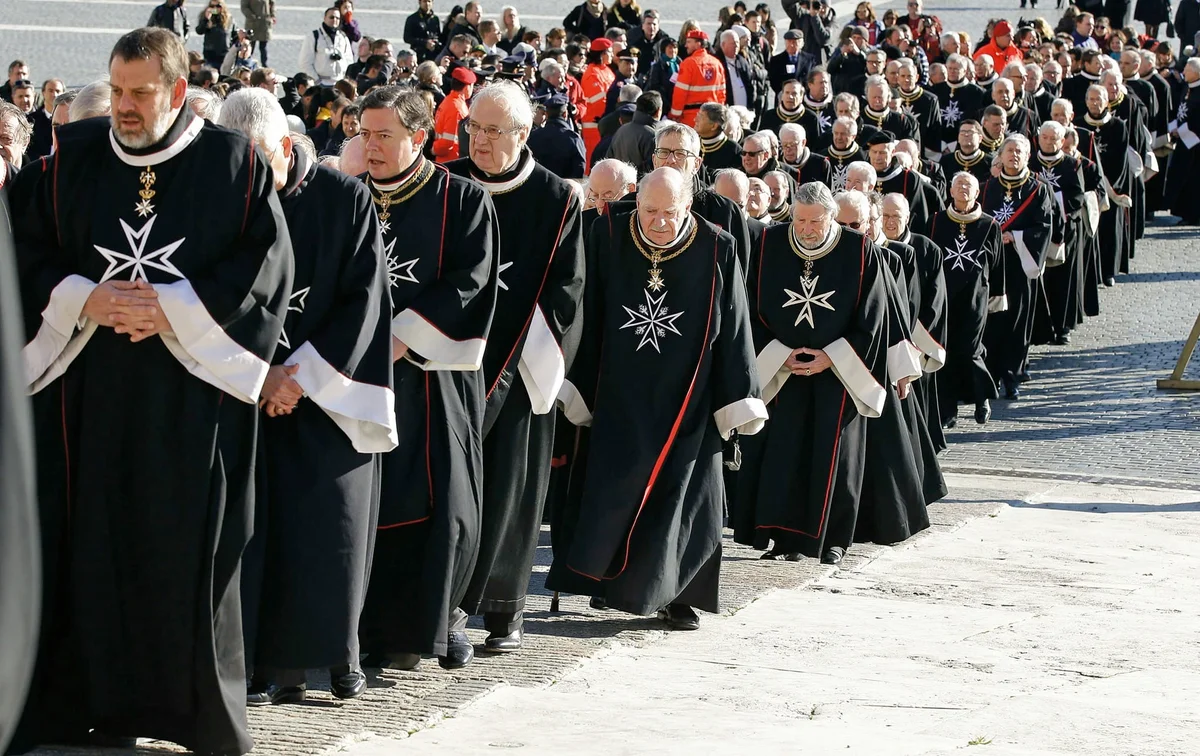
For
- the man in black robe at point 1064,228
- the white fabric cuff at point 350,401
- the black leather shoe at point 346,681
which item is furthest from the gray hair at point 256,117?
the man in black robe at point 1064,228

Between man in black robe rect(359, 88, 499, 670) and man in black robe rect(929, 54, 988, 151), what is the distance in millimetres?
13104

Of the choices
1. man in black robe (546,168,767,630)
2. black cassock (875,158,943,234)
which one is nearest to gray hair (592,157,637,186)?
man in black robe (546,168,767,630)

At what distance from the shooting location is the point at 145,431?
4.99 metres

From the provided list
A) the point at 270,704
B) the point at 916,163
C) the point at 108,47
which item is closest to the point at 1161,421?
the point at 916,163

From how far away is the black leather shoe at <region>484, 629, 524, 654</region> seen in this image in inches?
256

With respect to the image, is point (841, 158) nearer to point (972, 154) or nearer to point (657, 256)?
point (972, 154)

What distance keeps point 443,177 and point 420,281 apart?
345mm

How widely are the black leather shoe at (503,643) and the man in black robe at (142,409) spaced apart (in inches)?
60.4

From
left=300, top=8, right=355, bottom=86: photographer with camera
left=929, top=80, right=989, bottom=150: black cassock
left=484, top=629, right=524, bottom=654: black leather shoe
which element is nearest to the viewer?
left=484, top=629, right=524, bottom=654: black leather shoe

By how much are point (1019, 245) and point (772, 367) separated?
5.83 meters

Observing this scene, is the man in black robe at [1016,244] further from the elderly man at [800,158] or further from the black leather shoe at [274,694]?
the black leather shoe at [274,694]

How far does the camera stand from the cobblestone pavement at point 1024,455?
5.59m

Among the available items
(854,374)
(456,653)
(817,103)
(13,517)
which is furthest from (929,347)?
(13,517)

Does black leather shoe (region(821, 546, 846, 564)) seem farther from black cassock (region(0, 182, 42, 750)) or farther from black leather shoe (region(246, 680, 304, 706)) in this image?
black cassock (region(0, 182, 42, 750))
